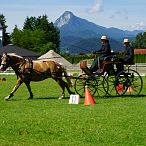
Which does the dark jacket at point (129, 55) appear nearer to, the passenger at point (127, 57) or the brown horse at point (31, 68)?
the passenger at point (127, 57)

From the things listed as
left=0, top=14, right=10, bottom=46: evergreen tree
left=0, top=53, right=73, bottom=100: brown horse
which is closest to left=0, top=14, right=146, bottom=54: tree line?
left=0, top=14, right=10, bottom=46: evergreen tree

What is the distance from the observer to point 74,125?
10.6 m

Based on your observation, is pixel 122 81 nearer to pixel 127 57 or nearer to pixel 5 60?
pixel 127 57

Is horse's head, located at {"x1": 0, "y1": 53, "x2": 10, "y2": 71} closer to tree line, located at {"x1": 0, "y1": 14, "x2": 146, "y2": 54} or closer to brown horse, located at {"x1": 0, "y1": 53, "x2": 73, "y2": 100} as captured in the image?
brown horse, located at {"x1": 0, "y1": 53, "x2": 73, "y2": 100}

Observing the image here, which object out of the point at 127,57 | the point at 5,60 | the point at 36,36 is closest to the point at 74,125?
the point at 127,57

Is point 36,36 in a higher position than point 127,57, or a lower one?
higher

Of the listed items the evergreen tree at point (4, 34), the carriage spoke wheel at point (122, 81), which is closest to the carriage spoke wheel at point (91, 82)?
the carriage spoke wheel at point (122, 81)

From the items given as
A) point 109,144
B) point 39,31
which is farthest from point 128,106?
point 39,31

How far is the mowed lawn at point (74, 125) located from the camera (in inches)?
355

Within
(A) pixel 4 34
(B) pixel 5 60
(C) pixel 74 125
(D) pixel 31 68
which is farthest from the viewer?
(A) pixel 4 34

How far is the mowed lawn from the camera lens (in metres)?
9.01

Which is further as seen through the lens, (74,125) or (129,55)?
(129,55)

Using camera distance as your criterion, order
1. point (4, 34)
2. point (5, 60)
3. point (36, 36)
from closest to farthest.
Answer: point (5, 60) < point (36, 36) < point (4, 34)

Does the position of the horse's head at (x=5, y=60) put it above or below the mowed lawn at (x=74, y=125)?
above
